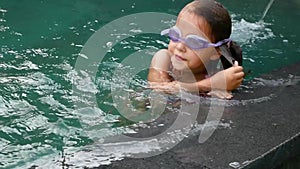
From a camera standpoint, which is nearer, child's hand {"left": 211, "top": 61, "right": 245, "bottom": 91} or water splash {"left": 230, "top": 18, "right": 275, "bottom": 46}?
child's hand {"left": 211, "top": 61, "right": 245, "bottom": 91}

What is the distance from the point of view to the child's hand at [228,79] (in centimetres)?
389

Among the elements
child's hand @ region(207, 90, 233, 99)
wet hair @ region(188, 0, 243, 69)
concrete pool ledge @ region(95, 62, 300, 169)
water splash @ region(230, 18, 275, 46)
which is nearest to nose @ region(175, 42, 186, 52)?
wet hair @ region(188, 0, 243, 69)

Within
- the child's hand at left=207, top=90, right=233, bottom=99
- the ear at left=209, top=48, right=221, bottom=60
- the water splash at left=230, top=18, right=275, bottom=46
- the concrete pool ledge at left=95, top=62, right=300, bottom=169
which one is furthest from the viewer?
the water splash at left=230, top=18, right=275, bottom=46

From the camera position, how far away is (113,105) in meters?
4.19

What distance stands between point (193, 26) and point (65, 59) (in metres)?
1.58

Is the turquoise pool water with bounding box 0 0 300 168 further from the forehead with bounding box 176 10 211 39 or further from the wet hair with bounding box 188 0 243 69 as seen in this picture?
the wet hair with bounding box 188 0 243 69

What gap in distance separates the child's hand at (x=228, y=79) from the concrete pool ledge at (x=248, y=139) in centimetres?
8

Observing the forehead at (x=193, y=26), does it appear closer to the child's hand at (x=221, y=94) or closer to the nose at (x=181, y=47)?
the nose at (x=181, y=47)

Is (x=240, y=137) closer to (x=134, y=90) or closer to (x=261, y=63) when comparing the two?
(x=134, y=90)

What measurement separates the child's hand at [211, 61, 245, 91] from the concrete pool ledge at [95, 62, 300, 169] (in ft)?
0.27

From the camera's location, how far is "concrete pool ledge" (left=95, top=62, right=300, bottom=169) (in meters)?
2.80

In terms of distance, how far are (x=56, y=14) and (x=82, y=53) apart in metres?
1.25

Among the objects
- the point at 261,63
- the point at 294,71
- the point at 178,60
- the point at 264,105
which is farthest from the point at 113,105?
the point at 261,63

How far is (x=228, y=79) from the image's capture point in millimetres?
3885
